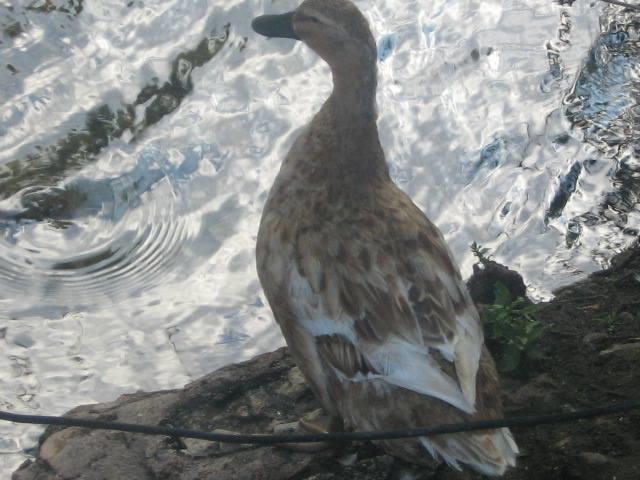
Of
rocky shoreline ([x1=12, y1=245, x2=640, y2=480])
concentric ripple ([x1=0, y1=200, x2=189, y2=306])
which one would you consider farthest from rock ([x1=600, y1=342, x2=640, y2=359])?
A: concentric ripple ([x1=0, y1=200, x2=189, y2=306])

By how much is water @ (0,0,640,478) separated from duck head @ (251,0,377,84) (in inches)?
59.4

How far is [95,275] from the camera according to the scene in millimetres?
5484

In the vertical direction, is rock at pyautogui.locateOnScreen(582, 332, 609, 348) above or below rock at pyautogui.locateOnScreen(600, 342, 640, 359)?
above

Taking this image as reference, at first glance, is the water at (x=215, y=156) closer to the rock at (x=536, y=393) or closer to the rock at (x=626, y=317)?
the rock at (x=626, y=317)

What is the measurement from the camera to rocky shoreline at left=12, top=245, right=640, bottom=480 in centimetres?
388

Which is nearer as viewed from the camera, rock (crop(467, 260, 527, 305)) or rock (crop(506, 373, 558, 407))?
rock (crop(506, 373, 558, 407))

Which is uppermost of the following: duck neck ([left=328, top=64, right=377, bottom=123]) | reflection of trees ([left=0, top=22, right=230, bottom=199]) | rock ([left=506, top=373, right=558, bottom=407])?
reflection of trees ([left=0, top=22, right=230, bottom=199])

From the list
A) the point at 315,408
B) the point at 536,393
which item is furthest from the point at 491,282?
the point at 315,408

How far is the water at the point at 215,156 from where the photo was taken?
206 inches

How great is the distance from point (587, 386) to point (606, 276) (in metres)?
1.11

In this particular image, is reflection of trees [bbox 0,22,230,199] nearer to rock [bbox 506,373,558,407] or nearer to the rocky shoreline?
the rocky shoreline

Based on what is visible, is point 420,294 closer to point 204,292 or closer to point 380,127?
point 204,292

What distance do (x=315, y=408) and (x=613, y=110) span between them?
3291mm

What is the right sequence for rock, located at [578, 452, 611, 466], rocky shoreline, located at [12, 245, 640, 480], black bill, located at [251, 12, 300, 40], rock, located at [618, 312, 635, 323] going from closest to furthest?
1. rock, located at [578, 452, 611, 466]
2. rocky shoreline, located at [12, 245, 640, 480]
3. rock, located at [618, 312, 635, 323]
4. black bill, located at [251, 12, 300, 40]
